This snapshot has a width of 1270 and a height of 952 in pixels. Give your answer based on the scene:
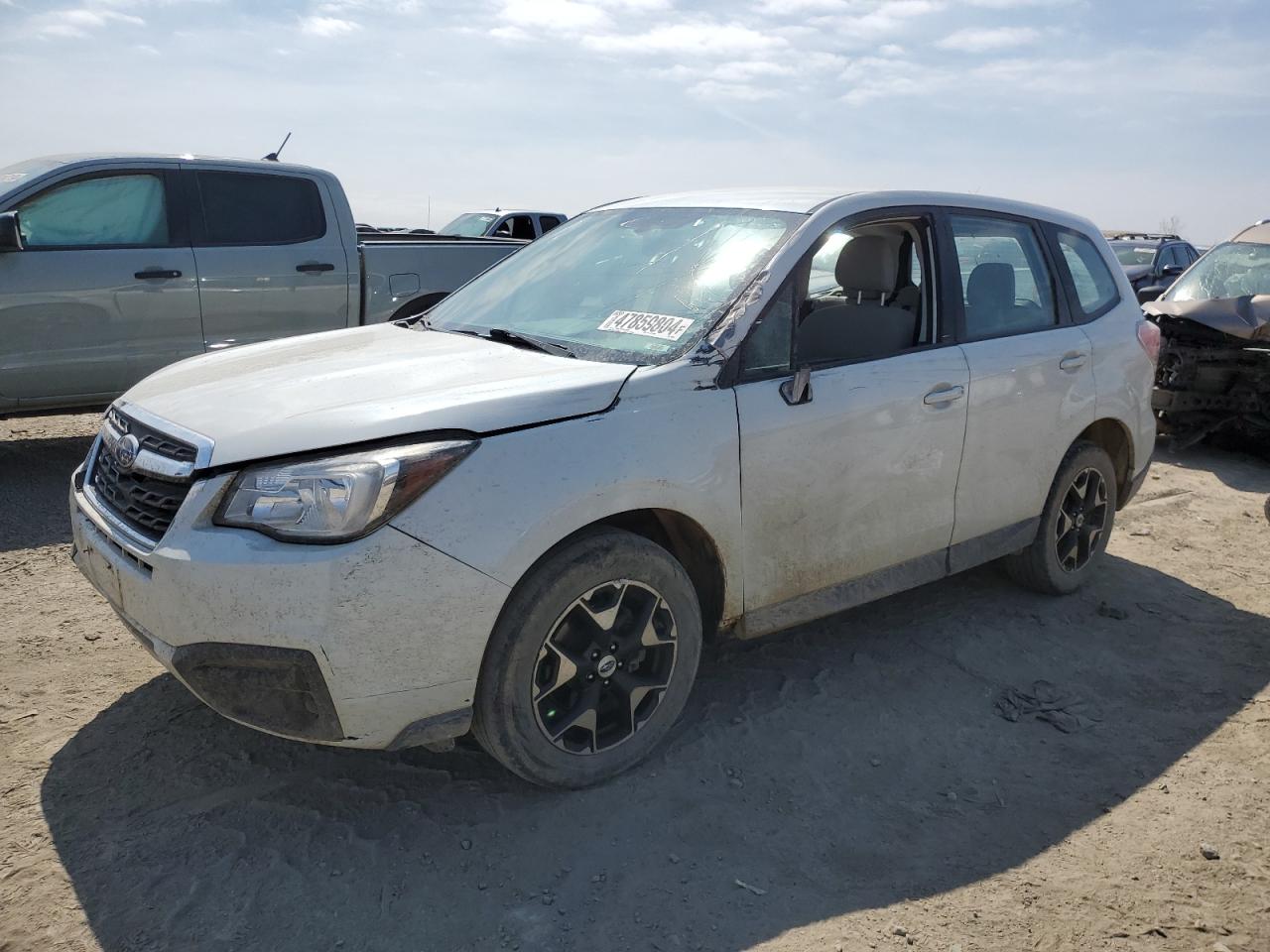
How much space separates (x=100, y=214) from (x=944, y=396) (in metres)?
5.50

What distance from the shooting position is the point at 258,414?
9.48ft

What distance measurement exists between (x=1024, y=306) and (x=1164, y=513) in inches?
117

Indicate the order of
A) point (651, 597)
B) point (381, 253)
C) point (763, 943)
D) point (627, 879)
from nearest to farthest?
point (763, 943) → point (627, 879) → point (651, 597) → point (381, 253)

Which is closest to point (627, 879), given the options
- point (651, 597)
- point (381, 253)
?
point (651, 597)

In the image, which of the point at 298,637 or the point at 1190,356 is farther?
the point at 1190,356

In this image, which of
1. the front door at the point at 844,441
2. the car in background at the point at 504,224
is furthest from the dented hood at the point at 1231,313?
the car in background at the point at 504,224

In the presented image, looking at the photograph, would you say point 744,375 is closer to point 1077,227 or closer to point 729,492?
point 729,492

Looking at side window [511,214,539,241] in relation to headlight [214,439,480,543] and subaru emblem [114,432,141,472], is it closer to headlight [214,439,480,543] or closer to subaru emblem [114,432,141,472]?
subaru emblem [114,432,141,472]

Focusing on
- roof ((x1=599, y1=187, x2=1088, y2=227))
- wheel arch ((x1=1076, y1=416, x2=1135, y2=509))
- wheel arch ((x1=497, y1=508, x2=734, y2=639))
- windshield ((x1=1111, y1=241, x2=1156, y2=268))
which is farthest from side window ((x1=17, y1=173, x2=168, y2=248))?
windshield ((x1=1111, y1=241, x2=1156, y2=268))

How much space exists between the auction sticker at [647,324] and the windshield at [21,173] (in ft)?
15.3

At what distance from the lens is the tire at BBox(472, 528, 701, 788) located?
2904 mm

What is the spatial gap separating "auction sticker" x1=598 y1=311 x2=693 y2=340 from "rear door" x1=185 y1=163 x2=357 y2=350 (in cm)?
433

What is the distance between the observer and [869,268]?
438 centimetres

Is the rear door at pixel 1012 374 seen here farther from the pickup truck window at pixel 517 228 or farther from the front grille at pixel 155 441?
the pickup truck window at pixel 517 228
